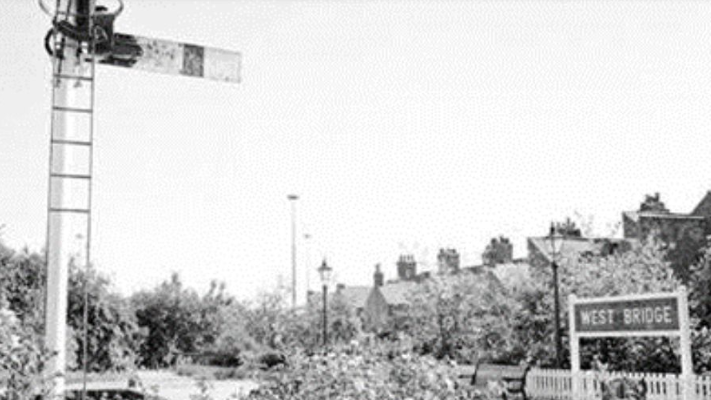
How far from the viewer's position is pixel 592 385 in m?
17.6

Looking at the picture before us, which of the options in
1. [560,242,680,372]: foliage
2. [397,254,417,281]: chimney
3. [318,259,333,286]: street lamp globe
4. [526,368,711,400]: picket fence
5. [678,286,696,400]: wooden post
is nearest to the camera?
[678,286,696,400]: wooden post

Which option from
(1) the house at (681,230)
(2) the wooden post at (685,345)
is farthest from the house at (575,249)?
(2) the wooden post at (685,345)

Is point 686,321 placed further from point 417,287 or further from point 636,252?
point 417,287

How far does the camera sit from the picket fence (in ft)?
49.5

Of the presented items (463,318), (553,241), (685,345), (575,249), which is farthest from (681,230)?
(685,345)

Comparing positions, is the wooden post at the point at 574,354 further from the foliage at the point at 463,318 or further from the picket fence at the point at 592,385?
the foliage at the point at 463,318

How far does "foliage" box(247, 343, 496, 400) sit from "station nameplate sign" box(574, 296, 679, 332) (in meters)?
8.46

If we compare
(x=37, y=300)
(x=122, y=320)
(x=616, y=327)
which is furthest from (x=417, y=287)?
(x=616, y=327)

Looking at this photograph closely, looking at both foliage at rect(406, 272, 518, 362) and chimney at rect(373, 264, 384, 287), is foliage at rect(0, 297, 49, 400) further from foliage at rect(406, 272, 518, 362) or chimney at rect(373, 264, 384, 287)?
chimney at rect(373, 264, 384, 287)

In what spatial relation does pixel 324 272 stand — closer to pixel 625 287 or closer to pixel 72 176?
pixel 625 287

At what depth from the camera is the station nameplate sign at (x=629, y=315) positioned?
15203 mm

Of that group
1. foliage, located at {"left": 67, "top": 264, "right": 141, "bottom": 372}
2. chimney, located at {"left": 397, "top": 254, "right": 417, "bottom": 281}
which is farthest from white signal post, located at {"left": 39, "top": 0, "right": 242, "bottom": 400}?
chimney, located at {"left": 397, "top": 254, "right": 417, "bottom": 281}

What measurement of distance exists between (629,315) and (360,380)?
1060cm

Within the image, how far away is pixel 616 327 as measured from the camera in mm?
16500
